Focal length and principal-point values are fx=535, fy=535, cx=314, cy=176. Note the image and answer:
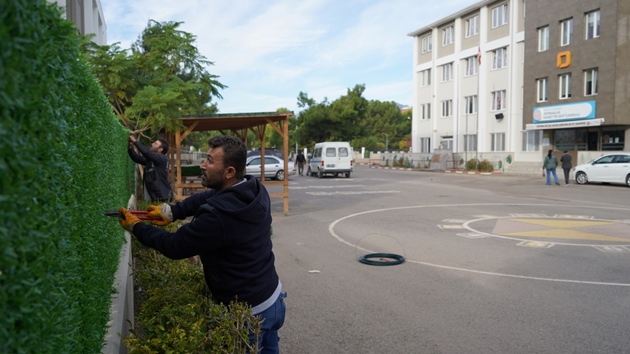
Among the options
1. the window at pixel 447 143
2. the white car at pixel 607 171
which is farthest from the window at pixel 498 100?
the white car at pixel 607 171

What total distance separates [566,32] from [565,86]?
3.58 metres

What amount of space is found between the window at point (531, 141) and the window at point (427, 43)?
15806 millimetres

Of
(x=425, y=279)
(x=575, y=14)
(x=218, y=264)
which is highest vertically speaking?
(x=575, y=14)

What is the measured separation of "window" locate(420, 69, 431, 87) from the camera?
51750 mm

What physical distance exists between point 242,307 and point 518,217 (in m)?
12.4

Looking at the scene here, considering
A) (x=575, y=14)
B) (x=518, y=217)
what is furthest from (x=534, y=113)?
(x=518, y=217)

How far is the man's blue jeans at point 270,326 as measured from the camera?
11.1 feet

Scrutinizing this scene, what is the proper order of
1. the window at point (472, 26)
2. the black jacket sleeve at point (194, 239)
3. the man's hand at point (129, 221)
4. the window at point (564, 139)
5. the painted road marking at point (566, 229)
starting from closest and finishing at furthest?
the black jacket sleeve at point (194, 239) → the man's hand at point (129, 221) → the painted road marking at point (566, 229) → the window at point (564, 139) → the window at point (472, 26)

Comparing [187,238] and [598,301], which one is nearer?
[187,238]

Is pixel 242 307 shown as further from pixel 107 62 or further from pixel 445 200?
pixel 445 200

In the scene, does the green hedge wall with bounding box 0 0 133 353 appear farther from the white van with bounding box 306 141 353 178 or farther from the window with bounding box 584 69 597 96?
the window with bounding box 584 69 597 96

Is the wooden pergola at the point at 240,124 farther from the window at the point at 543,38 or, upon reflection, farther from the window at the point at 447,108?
the window at the point at 447,108

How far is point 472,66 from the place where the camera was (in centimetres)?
4572

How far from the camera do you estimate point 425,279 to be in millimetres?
7730
